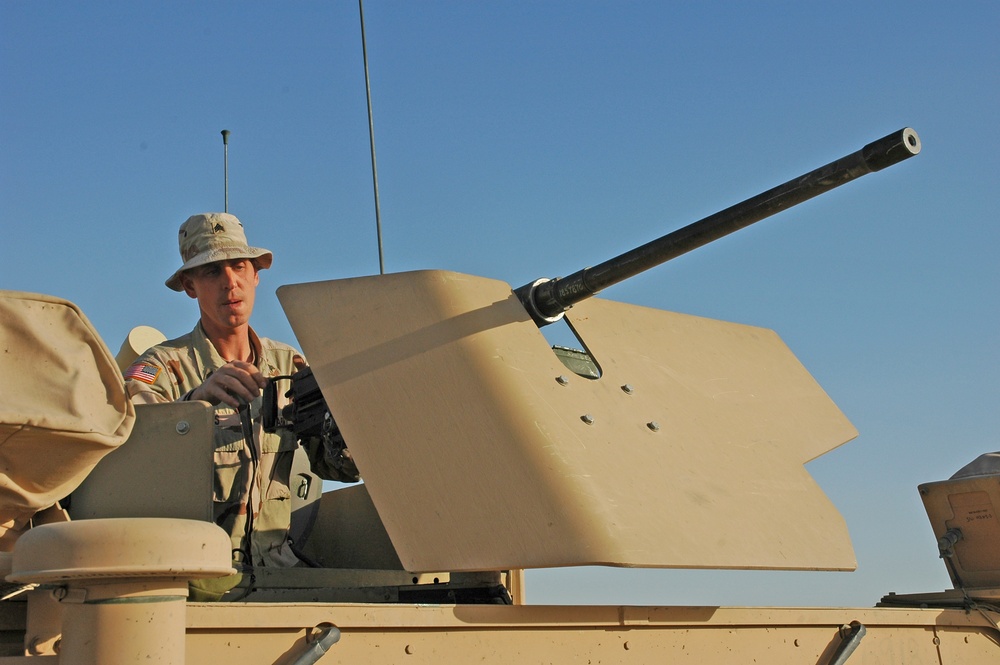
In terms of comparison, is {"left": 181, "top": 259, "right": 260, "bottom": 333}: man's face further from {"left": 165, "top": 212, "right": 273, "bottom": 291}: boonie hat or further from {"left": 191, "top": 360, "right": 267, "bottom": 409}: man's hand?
{"left": 191, "top": 360, "right": 267, "bottom": 409}: man's hand

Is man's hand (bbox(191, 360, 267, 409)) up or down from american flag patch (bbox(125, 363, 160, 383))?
down

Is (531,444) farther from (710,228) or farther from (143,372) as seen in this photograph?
(143,372)

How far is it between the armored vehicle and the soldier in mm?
202

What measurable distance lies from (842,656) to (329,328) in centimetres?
176

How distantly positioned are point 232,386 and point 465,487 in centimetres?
87

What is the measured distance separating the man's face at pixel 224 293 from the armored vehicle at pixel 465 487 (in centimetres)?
88

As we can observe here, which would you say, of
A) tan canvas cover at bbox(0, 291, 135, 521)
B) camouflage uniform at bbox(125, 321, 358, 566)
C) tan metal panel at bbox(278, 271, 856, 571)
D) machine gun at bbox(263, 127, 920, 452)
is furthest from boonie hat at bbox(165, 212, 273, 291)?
tan canvas cover at bbox(0, 291, 135, 521)

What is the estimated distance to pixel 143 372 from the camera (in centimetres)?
422

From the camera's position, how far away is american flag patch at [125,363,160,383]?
418cm

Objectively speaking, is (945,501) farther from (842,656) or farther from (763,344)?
Result: (842,656)

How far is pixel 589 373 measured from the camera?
12.1 ft

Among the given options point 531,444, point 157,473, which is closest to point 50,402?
point 157,473

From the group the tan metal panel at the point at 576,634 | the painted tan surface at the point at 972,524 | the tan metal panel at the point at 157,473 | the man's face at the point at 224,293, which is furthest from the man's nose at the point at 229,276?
the painted tan surface at the point at 972,524

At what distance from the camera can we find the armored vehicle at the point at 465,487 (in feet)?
8.19
